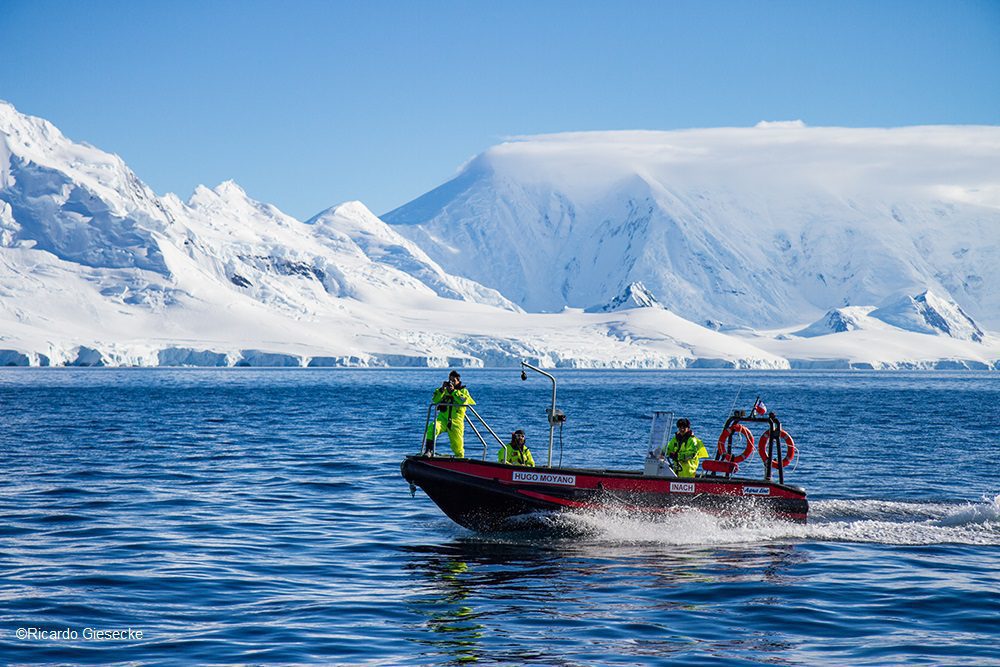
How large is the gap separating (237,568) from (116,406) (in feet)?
167

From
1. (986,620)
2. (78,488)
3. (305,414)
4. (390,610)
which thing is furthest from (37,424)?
(986,620)

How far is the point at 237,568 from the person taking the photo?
17141mm

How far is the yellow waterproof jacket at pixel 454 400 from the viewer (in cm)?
2084

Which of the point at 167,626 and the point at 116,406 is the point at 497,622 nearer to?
the point at 167,626

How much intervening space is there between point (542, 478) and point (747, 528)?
164 inches

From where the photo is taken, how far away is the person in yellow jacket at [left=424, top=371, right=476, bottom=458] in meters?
20.9

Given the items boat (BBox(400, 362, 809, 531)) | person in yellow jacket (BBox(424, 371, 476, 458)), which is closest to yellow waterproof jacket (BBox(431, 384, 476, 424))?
person in yellow jacket (BBox(424, 371, 476, 458))

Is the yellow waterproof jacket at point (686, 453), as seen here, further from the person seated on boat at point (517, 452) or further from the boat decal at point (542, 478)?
the person seated on boat at point (517, 452)

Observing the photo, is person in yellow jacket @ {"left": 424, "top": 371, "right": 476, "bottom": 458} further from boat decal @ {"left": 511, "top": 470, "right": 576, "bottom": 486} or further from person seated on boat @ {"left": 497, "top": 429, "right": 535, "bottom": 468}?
boat decal @ {"left": 511, "top": 470, "right": 576, "bottom": 486}

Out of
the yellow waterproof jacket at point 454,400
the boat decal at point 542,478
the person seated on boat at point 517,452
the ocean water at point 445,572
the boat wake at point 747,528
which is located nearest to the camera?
→ the ocean water at point 445,572

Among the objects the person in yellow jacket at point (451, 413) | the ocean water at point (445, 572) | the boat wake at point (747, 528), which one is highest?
the person in yellow jacket at point (451, 413)

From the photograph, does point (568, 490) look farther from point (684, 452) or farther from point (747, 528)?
point (747, 528)

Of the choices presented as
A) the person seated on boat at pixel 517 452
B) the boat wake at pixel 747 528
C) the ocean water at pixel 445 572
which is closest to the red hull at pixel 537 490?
the boat wake at pixel 747 528

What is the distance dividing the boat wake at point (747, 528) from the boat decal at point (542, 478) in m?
0.58
